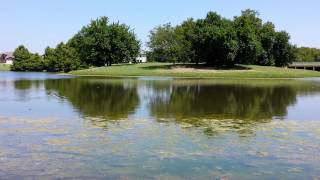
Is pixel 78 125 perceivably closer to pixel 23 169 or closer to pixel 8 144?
pixel 8 144

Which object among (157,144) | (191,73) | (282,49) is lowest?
(157,144)

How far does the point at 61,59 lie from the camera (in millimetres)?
147500

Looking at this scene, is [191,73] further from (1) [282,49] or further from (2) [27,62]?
(2) [27,62]

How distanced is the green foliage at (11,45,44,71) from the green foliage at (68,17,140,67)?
49.9m

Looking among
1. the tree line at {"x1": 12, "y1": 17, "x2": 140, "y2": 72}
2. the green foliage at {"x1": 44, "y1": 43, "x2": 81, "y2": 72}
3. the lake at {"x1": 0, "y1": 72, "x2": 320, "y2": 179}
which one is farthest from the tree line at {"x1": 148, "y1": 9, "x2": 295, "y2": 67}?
the lake at {"x1": 0, "y1": 72, "x2": 320, "y2": 179}

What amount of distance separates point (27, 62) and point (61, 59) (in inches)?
946

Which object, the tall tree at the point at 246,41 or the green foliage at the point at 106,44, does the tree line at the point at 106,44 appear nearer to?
the green foliage at the point at 106,44

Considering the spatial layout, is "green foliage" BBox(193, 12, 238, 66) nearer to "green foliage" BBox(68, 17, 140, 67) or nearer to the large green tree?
"green foliage" BBox(68, 17, 140, 67)

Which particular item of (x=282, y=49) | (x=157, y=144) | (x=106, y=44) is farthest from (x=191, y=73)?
(x=157, y=144)

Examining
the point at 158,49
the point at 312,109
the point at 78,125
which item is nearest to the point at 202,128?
the point at 78,125

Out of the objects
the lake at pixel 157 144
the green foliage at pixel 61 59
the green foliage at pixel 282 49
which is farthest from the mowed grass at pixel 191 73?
the lake at pixel 157 144

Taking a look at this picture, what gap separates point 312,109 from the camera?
88.1ft

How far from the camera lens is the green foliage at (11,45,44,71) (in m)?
164

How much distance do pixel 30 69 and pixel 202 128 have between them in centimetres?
15305
